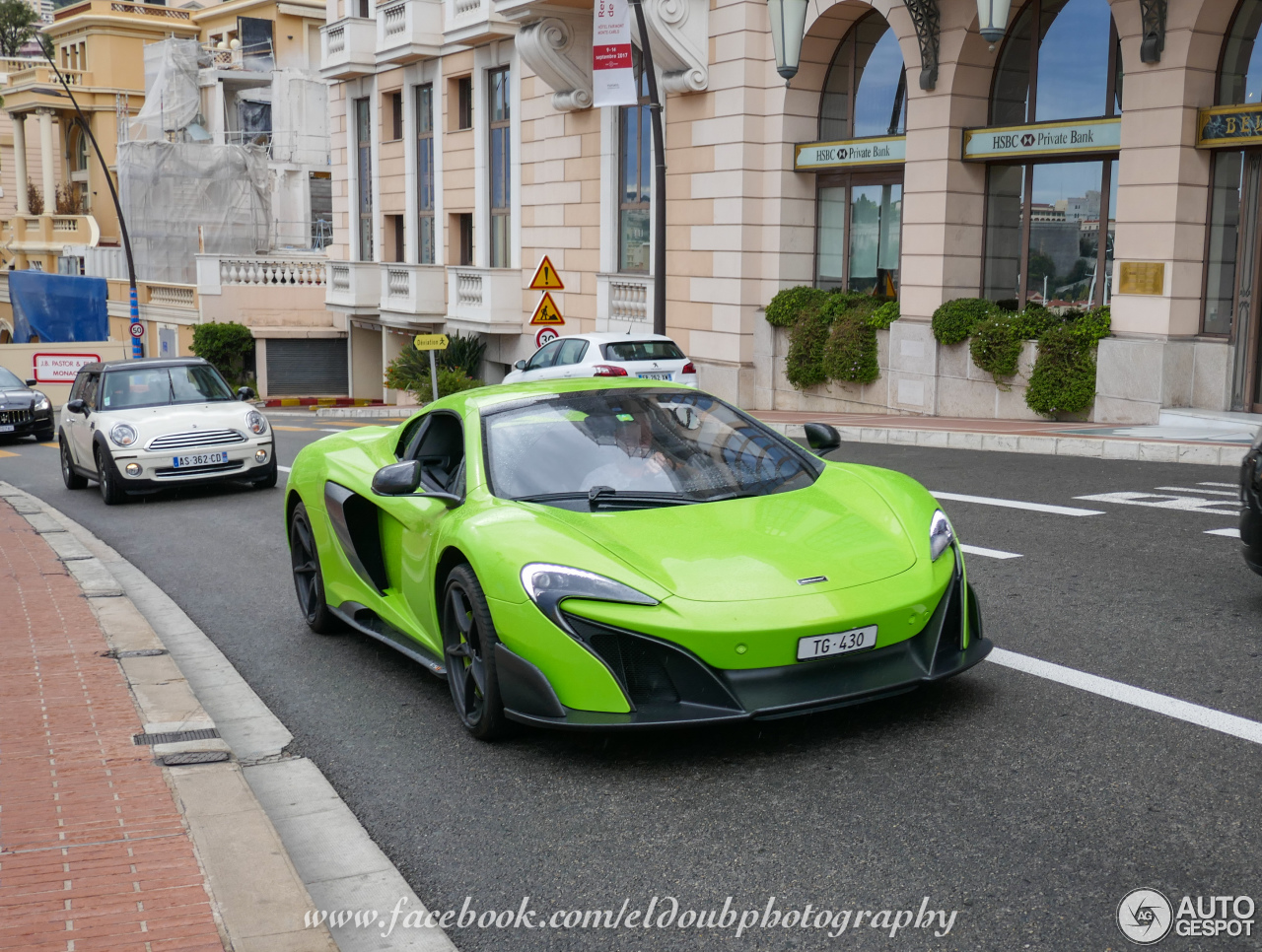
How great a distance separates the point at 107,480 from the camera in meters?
14.5

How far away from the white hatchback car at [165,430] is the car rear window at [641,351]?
20.4 feet

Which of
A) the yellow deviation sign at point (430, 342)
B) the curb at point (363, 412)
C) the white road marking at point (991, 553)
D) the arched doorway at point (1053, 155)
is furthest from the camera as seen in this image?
the curb at point (363, 412)

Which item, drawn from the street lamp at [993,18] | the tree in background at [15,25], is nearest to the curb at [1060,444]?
the street lamp at [993,18]

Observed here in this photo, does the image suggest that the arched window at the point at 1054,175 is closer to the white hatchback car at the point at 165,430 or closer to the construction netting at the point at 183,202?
the white hatchback car at the point at 165,430

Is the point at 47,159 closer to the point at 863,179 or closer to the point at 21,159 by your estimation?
the point at 21,159

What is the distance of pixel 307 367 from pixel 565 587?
40.6m

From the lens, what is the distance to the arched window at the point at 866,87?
22453mm

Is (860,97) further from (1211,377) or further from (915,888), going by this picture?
(915,888)

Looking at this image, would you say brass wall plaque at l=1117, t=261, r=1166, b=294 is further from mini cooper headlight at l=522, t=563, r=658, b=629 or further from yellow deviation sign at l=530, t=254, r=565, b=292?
mini cooper headlight at l=522, t=563, r=658, b=629

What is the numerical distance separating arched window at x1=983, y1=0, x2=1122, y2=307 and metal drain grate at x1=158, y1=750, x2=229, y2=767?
16275mm

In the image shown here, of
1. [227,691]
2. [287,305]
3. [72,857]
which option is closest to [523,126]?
[287,305]

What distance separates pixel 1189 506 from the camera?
9.95 meters

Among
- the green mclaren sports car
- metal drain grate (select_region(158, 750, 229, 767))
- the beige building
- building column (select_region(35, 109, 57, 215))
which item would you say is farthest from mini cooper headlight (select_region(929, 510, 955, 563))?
building column (select_region(35, 109, 57, 215))

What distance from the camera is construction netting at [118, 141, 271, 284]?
52.7 m
